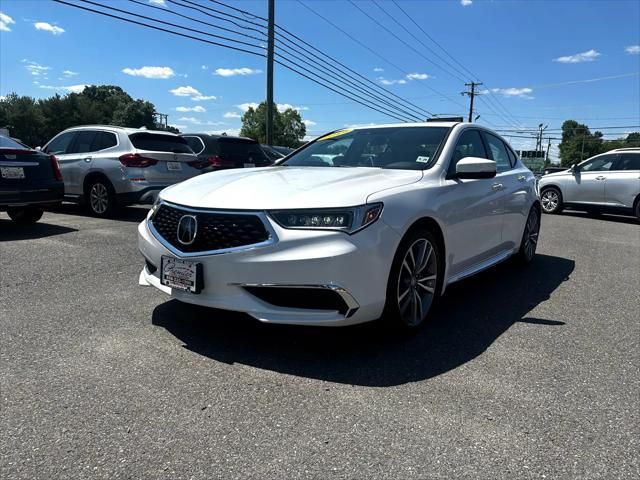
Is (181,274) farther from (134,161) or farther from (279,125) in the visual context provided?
(279,125)

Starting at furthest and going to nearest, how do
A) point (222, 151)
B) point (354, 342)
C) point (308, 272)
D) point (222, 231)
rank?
point (222, 151)
point (354, 342)
point (222, 231)
point (308, 272)

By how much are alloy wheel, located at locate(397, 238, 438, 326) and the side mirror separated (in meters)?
0.71

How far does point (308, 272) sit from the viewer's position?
2.76 metres

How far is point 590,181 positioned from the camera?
12281 millimetres

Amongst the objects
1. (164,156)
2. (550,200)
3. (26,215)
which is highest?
(164,156)

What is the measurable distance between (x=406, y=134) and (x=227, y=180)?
168cm

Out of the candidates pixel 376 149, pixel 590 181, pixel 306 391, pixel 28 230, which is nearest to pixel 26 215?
pixel 28 230

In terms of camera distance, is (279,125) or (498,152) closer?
(498,152)

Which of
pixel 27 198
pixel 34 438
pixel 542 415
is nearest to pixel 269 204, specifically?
pixel 34 438

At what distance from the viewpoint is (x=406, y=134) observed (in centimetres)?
432

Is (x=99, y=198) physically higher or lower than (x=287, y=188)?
lower

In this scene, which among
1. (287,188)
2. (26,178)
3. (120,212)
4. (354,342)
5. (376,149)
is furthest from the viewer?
(120,212)

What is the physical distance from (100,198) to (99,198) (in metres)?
0.04

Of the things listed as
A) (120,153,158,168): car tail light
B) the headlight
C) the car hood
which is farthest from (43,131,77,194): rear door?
the headlight
